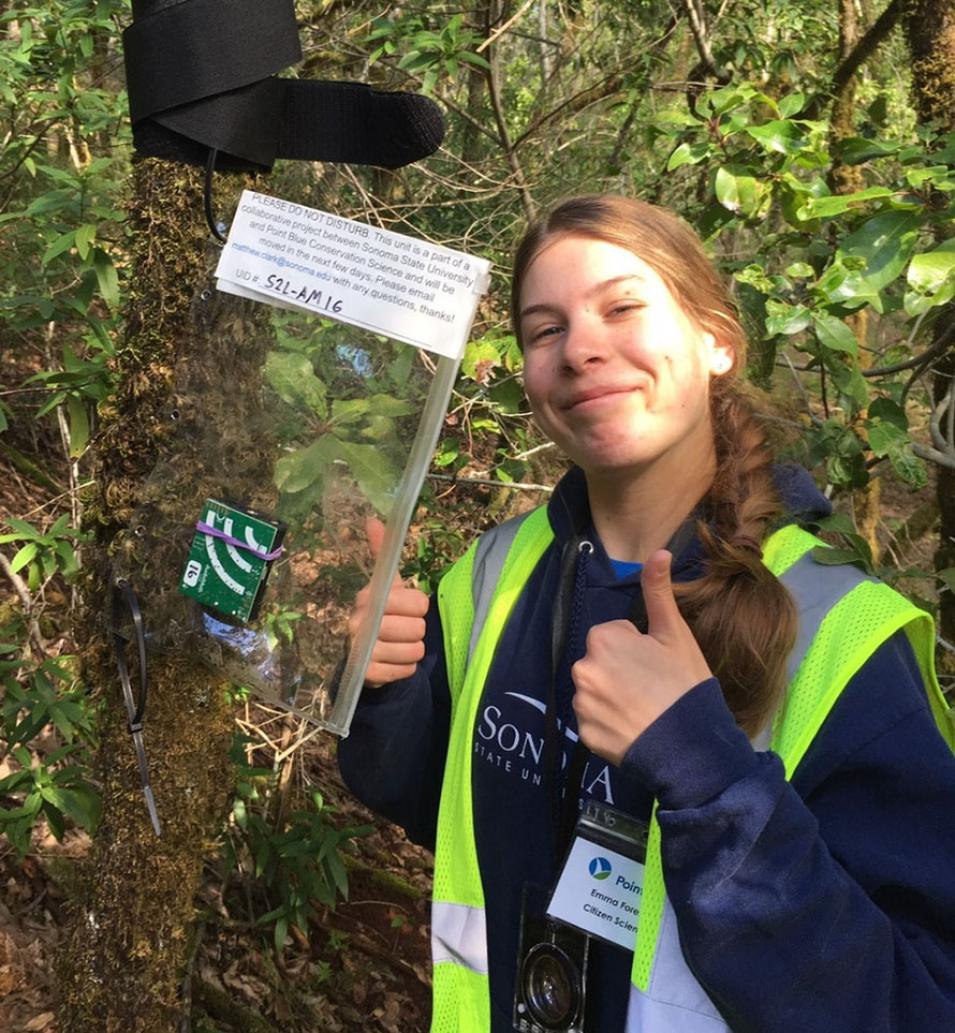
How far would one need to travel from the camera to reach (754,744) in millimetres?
1203

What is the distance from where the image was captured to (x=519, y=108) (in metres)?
5.41

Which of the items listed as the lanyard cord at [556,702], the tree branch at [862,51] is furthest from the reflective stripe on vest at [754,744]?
the tree branch at [862,51]

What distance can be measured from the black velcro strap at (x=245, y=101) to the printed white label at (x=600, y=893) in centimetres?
99

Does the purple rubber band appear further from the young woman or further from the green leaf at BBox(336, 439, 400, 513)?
the young woman

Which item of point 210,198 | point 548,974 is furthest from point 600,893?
point 210,198

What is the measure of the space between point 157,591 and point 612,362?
730mm

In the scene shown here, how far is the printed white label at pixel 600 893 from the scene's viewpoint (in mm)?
1251

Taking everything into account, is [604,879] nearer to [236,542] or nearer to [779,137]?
[236,542]

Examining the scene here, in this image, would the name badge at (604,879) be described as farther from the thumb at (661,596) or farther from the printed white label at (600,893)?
the thumb at (661,596)

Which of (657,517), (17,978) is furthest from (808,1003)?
(17,978)

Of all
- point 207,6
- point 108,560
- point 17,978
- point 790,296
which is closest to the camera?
point 207,6

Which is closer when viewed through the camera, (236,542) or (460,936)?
(236,542)

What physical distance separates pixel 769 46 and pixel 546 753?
12.0ft

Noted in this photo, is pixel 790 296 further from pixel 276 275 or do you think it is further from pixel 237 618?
pixel 237 618
